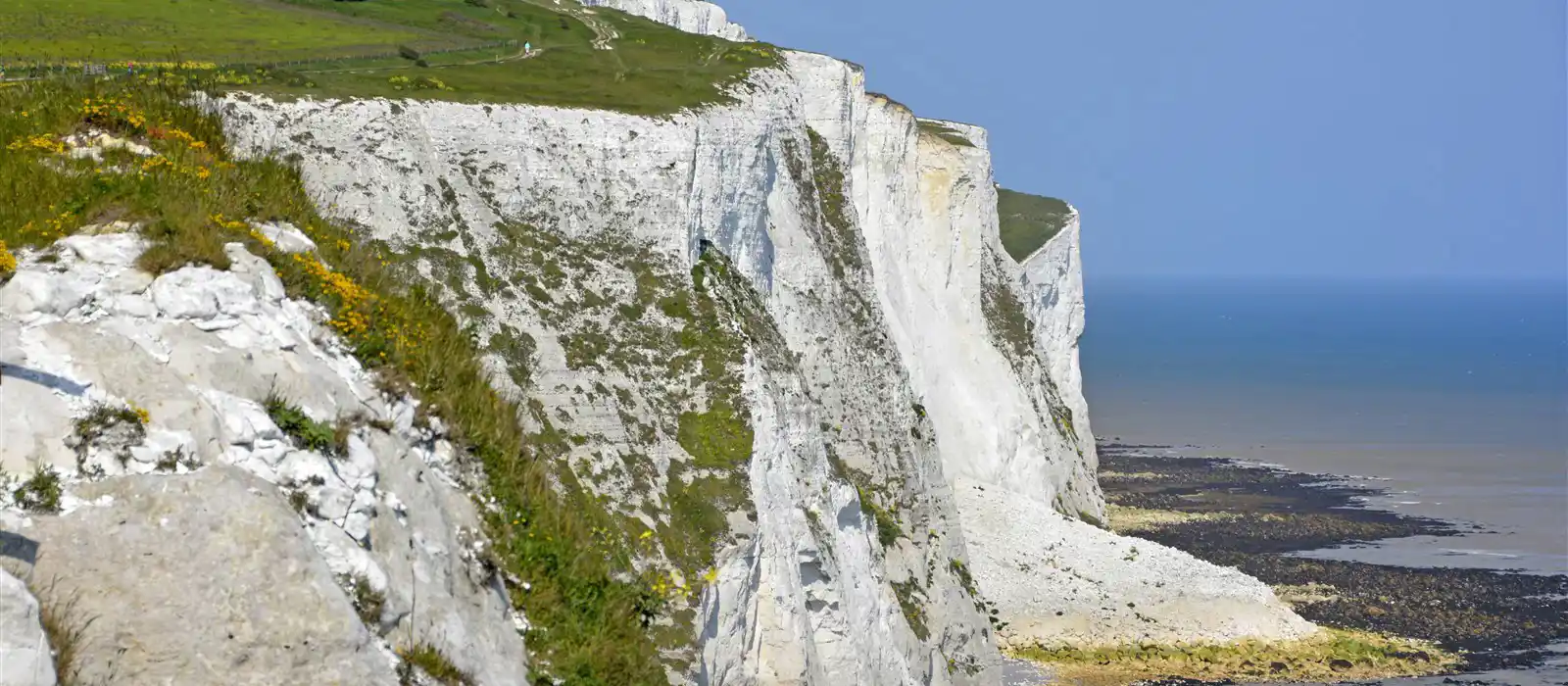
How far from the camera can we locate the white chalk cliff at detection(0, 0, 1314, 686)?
9.87 metres

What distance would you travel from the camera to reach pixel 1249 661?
47312mm

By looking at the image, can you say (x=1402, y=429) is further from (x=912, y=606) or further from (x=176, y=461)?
(x=176, y=461)

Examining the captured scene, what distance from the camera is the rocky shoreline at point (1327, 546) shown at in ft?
177

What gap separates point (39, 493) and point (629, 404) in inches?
722

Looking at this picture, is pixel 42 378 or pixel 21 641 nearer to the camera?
pixel 21 641

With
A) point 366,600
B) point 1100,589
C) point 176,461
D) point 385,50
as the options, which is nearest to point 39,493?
point 176,461

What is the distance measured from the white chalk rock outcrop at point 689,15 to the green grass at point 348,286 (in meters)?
84.4

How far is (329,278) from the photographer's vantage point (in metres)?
12.6

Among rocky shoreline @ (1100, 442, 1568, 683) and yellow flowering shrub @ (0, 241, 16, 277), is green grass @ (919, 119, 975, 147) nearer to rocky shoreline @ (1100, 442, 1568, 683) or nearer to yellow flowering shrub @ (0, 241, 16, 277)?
rocky shoreline @ (1100, 442, 1568, 683)

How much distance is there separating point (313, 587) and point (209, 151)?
6.05 metres

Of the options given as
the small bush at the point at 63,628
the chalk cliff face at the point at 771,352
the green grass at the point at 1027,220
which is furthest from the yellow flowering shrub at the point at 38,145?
the green grass at the point at 1027,220

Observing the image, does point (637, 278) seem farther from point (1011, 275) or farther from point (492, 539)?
point (1011, 275)

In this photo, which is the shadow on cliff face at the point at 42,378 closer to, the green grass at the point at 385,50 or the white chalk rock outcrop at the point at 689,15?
the green grass at the point at 385,50

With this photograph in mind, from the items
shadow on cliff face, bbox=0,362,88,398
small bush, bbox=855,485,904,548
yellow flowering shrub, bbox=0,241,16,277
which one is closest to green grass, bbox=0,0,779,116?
small bush, bbox=855,485,904,548
